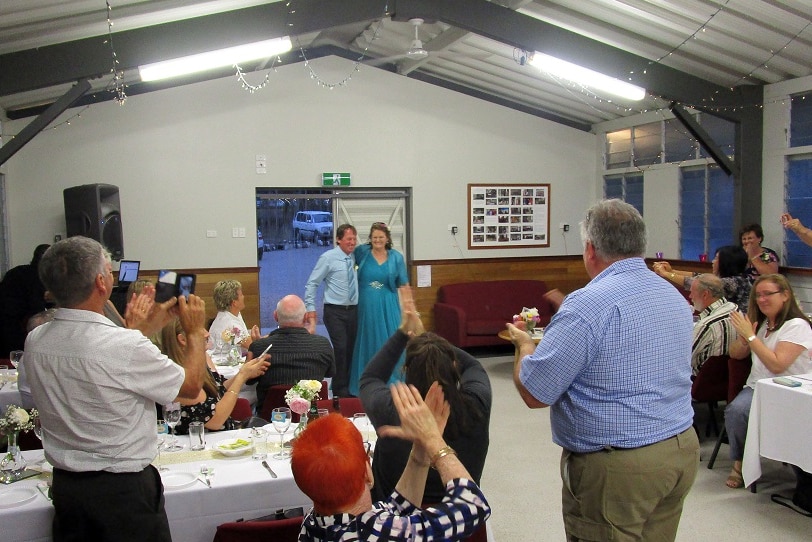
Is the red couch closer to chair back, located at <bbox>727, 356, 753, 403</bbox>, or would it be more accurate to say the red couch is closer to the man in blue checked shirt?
chair back, located at <bbox>727, 356, 753, 403</bbox>

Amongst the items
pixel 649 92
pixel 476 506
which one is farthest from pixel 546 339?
pixel 649 92

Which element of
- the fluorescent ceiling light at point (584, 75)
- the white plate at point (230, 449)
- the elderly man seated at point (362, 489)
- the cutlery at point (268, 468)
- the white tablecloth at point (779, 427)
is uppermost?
the fluorescent ceiling light at point (584, 75)

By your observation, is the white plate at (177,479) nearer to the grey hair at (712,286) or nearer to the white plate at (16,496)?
the white plate at (16,496)

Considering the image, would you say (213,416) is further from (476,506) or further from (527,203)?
(527,203)

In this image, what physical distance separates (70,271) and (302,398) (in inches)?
52.7

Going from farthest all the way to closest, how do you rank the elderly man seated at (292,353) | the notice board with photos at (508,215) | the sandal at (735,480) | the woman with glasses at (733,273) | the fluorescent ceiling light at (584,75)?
the notice board with photos at (508,215), the fluorescent ceiling light at (584,75), the woman with glasses at (733,273), the sandal at (735,480), the elderly man seated at (292,353)

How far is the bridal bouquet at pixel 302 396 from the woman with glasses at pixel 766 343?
2591 millimetres

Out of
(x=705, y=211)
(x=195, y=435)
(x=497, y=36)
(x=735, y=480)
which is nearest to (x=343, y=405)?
(x=195, y=435)

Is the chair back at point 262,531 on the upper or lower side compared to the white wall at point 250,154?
lower

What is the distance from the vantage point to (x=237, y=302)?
17.6 feet

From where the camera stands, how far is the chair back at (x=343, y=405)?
3605 millimetres

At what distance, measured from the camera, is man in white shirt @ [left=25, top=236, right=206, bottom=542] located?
7.10ft

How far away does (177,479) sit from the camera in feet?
8.97

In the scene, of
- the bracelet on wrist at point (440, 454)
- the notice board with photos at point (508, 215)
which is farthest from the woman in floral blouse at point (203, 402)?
the notice board with photos at point (508, 215)
